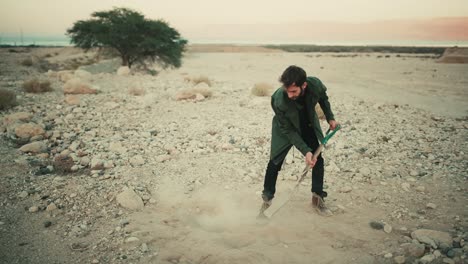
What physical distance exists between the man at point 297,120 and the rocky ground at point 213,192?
1.82 feet

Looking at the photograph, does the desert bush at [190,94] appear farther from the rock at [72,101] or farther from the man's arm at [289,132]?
the man's arm at [289,132]

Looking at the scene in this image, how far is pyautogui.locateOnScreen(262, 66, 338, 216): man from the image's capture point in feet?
10.1

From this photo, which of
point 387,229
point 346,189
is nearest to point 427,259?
point 387,229

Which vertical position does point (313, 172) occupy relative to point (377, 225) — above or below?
above

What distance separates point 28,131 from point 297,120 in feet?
17.4

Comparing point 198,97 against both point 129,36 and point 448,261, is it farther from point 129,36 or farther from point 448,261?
point 129,36

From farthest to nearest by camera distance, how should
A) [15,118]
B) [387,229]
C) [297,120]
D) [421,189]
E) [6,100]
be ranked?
[6,100] → [15,118] → [421,189] → [387,229] → [297,120]

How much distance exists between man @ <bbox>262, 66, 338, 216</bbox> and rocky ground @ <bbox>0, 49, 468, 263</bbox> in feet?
1.82

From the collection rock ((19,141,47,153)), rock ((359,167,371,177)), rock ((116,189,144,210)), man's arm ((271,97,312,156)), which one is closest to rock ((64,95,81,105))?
rock ((19,141,47,153))

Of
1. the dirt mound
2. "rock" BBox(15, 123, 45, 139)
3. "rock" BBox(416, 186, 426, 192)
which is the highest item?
the dirt mound

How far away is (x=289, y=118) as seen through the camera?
333 cm

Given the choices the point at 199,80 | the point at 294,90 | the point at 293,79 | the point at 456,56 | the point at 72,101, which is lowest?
the point at 72,101

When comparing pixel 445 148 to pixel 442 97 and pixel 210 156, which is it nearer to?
pixel 210 156

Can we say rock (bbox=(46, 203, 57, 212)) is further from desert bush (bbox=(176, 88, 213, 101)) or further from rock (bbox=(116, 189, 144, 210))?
desert bush (bbox=(176, 88, 213, 101))
